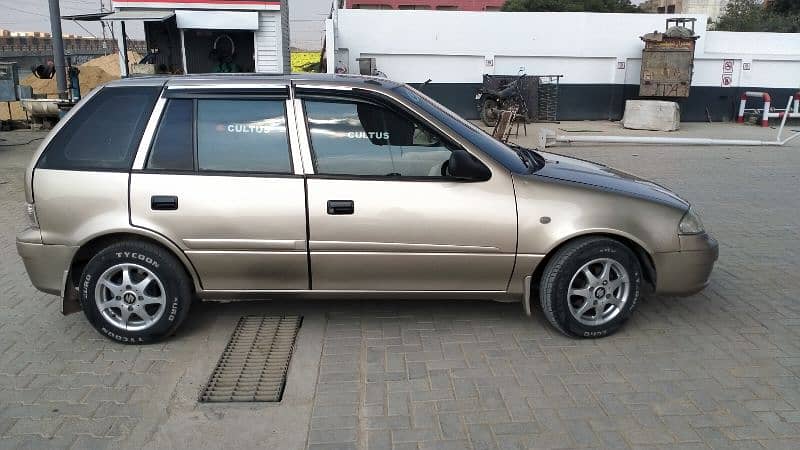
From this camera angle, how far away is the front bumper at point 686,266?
427 centimetres

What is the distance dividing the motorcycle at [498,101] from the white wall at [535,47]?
1.85 meters

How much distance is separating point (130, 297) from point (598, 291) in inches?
123

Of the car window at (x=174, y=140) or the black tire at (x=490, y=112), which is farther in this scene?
the black tire at (x=490, y=112)

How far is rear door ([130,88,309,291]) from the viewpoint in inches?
160

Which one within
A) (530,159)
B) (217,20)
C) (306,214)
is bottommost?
(306,214)

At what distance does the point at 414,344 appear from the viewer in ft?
14.1

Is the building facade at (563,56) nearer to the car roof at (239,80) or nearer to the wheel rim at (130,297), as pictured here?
the car roof at (239,80)

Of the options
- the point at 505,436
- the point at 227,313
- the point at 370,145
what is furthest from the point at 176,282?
the point at 505,436

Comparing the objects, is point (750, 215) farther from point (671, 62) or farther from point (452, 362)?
point (671, 62)

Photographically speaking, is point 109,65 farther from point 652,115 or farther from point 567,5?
point 567,5

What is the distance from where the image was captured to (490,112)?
18.5 meters

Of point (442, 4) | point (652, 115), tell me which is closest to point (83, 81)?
point (652, 115)

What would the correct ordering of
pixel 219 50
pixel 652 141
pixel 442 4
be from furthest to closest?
pixel 442 4 → pixel 219 50 → pixel 652 141

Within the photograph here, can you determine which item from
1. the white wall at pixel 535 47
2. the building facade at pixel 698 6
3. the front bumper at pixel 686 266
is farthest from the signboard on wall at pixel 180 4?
the building facade at pixel 698 6
